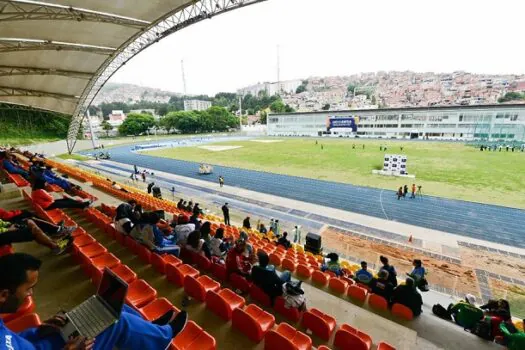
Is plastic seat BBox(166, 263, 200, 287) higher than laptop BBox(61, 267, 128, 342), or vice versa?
laptop BBox(61, 267, 128, 342)

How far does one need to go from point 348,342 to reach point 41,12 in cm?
1421

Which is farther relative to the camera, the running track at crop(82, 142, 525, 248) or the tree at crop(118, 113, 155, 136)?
the tree at crop(118, 113, 155, 136)

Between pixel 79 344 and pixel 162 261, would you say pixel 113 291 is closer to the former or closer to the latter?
pixel 79 344

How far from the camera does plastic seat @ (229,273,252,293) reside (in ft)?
15.8

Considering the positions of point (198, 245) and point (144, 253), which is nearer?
point (144, 253)

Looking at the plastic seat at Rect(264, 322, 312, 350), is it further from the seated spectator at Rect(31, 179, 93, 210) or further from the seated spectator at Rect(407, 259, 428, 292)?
the seated spectator at Rect(31, 179, 93, 210)

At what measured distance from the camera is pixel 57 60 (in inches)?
659

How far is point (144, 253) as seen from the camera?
527 centimetres

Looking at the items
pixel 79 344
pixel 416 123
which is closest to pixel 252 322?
pixel 79 344

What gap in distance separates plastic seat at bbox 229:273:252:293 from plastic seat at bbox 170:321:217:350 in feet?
6.30

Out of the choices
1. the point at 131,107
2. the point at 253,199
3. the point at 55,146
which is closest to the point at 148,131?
the point at 55,146

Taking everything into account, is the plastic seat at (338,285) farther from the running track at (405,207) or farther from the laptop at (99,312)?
the running track at (405,207)

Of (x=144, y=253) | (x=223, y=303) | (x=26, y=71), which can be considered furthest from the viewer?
(x=26, y=71)

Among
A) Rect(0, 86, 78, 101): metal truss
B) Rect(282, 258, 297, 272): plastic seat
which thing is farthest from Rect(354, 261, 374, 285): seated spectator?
Rect(0, 86, 78, 101): metal truss
